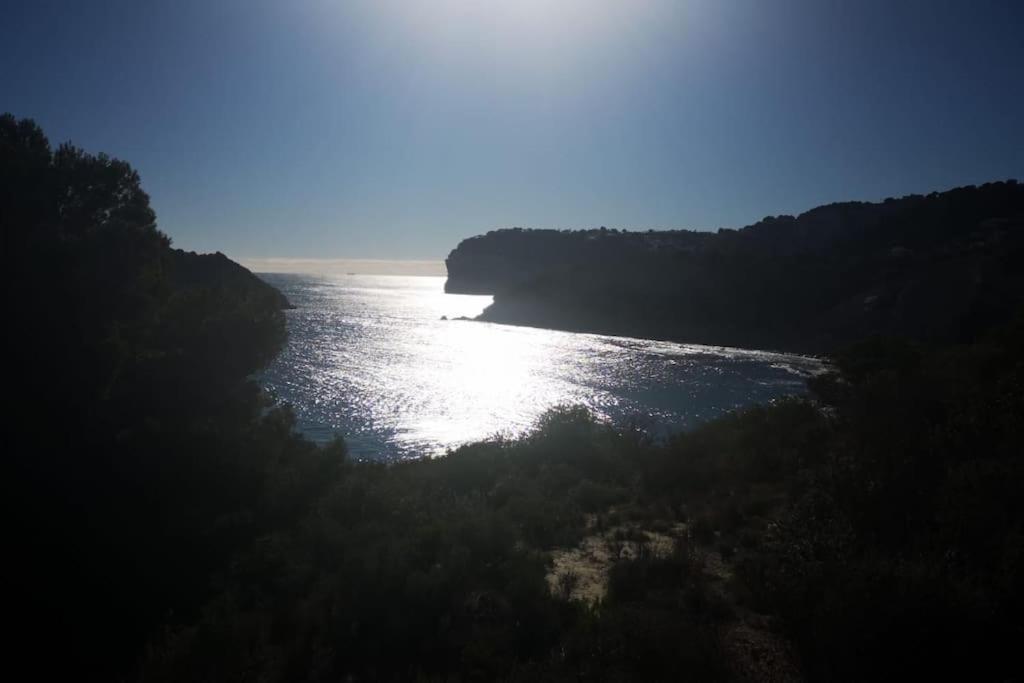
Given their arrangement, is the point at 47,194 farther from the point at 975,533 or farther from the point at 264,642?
the point at 975,533

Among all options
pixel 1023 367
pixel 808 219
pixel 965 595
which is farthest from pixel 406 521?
pixel 808 219

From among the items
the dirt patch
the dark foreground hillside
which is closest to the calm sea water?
the dark foreground hillside

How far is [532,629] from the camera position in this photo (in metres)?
7.28

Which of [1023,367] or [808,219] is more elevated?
[808,219]

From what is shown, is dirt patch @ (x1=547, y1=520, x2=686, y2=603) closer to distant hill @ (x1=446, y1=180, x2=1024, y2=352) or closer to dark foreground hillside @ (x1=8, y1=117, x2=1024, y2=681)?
dark foreground hillside @ (x1=8, y1=117, x2=1024, y2=681)

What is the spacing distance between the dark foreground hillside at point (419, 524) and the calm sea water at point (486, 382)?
17.4 m

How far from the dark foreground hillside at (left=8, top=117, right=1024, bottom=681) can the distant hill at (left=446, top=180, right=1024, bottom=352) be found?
6845 centimetres

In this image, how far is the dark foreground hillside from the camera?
21.5ft

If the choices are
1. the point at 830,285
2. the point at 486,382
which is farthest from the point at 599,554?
the point at 830,285

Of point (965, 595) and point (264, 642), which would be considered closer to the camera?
point (965, 595)

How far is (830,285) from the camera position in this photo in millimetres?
98375

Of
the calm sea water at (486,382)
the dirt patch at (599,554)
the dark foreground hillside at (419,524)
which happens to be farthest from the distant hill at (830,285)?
the dirt patch at (599,554)

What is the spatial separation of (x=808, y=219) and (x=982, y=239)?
61.5 metres

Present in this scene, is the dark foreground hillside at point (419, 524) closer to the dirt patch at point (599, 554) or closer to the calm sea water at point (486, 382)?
the dirt patch at point (599, 554)
